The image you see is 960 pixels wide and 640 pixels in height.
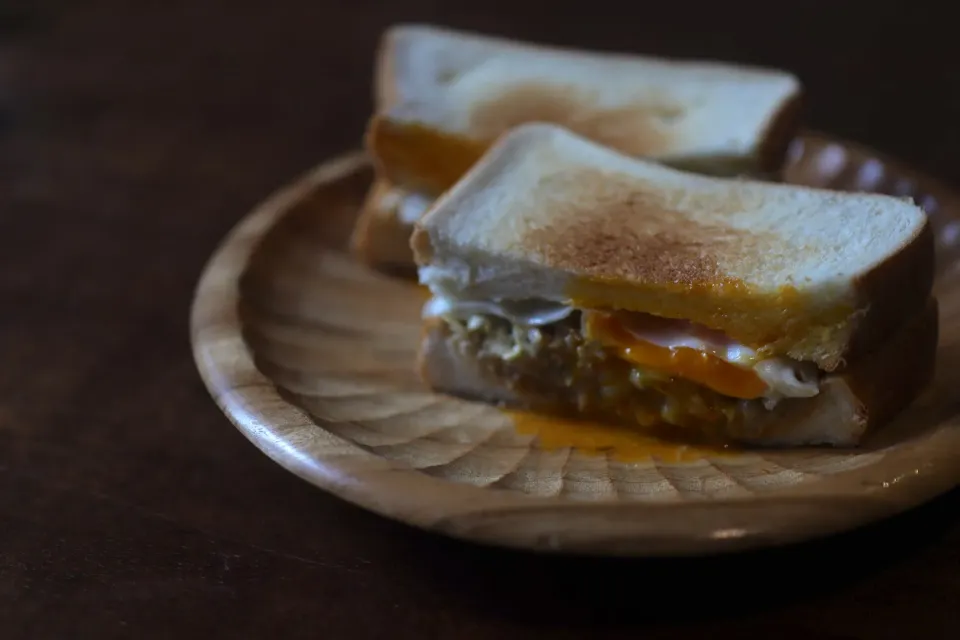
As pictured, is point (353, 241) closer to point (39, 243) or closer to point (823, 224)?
point (39, 243)

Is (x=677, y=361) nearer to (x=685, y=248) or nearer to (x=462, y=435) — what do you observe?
(x=685, y=248)

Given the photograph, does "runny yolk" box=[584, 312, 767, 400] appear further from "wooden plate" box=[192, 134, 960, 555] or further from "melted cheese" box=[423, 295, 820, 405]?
"wooden plate" box=[192, 134, 960, 555]

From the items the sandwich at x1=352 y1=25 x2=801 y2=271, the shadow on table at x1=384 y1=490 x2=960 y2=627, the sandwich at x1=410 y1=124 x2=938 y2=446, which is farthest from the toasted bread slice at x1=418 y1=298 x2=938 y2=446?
the sandwich at x1=352 y1=25 x2=801 y2=271

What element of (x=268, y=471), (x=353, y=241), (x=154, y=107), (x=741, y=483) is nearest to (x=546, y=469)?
(x=741, y=483)

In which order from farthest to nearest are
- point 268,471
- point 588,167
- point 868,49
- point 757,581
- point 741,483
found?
1. point 868,49
2. point 588,167
3. point 268,471
4. point 741,483
5. point 757,581

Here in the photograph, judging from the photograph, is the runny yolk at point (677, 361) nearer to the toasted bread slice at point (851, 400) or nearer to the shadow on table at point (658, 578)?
the toasted bread slice at point (851, 400)
